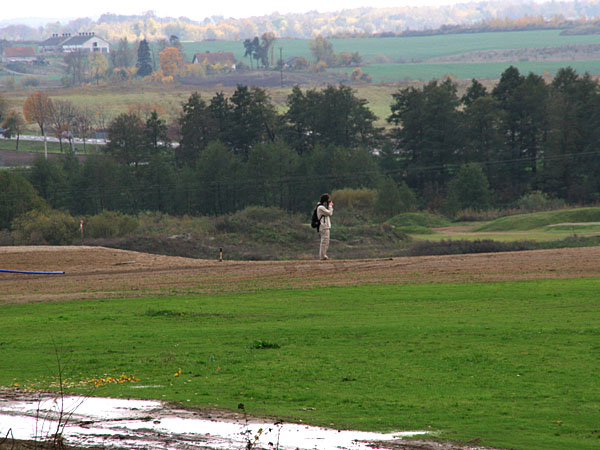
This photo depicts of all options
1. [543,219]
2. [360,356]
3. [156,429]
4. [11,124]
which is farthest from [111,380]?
[11,124]

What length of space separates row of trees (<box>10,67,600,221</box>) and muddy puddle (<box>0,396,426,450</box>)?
59979 millimetres

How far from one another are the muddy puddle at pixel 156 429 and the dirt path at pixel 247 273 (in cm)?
1274

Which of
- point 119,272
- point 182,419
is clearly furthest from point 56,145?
point 182,419

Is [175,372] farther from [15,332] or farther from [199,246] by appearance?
[199,246]

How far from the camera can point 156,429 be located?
9375mm

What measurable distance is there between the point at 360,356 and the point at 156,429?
4618 mm

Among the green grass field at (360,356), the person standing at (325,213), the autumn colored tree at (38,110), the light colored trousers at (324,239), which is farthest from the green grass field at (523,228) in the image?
the autumn colored tree at (38,110)

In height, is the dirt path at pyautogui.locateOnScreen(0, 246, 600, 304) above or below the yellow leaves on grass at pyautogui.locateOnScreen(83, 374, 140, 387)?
below

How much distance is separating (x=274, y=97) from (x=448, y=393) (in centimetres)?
14456

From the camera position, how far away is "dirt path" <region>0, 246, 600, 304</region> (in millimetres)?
23891

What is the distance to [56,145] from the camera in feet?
411

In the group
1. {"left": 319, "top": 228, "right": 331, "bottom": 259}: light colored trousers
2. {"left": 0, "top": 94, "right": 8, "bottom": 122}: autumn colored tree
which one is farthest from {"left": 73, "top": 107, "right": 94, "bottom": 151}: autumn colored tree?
{"left": 319, "top": 228, "right": 331, "bottom": 259}: light colored trousers

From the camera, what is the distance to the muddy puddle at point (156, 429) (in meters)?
8.78

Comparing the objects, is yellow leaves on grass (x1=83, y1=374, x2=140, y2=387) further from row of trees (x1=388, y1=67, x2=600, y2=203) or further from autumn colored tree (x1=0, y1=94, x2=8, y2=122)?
autumn colored tree (x1=0, y1=94, x2=8, y2=122)
